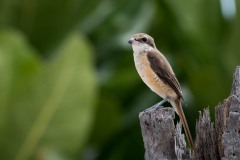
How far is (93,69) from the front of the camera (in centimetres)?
1094

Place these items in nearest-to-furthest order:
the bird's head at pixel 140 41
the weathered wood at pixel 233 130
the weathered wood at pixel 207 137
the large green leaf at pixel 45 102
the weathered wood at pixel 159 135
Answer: the weathered wood at pixel 233 130 → the weathered wood at pixel 207 137 → the weathered wood at pixel 159 135 → the bird's head at pixel 140 41 → the large green leaf at pixel 45 102

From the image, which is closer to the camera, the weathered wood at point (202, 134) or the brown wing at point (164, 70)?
the weathered wood at point (202, 134)

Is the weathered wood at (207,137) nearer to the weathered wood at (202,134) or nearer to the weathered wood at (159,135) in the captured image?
the weathered wood at (202,134)

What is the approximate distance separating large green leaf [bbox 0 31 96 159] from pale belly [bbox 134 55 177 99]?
3.95 meters

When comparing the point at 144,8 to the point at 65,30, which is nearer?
the point at 65,30

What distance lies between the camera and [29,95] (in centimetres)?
918

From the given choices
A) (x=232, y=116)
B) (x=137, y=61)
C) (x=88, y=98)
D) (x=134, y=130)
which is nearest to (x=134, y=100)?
(x=134, y=130)

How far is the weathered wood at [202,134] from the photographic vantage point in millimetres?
4066

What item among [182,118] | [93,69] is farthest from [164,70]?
[93,69]

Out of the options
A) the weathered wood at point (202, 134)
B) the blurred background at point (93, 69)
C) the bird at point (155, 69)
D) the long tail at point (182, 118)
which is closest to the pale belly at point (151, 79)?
the bird at point (155, 69)

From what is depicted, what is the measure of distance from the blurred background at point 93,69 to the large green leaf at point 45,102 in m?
0.01

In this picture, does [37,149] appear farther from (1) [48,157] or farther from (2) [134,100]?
(2) [134,100]

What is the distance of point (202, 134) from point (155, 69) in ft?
2.90

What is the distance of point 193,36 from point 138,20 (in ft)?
5.39
